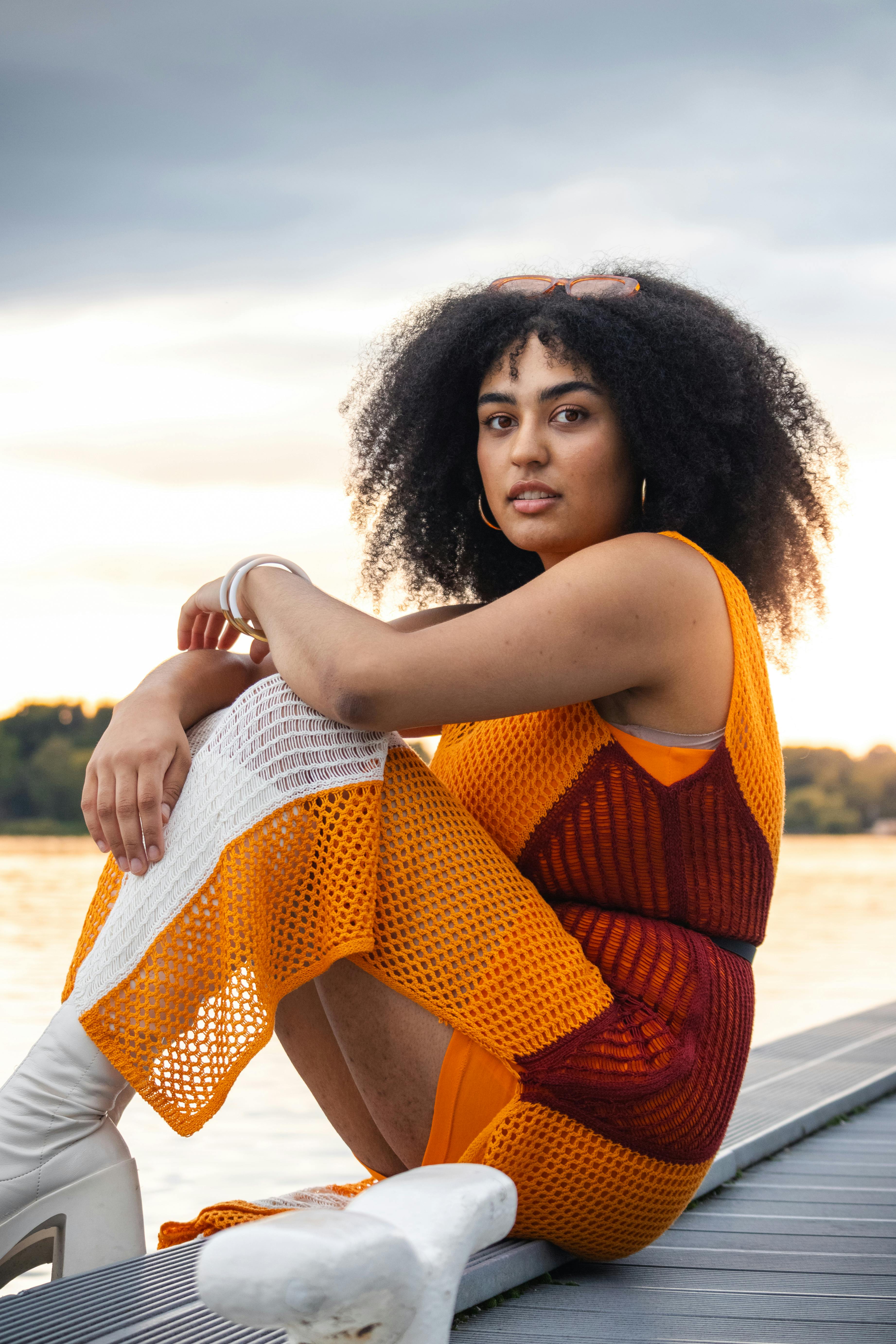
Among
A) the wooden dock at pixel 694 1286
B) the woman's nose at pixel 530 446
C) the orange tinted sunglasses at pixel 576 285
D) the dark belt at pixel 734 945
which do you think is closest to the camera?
the wooden dock at pixel 694 1286

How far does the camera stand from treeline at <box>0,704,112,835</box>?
2894 cm

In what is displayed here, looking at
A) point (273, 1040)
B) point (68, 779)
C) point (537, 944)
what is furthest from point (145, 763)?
point (68, 779)

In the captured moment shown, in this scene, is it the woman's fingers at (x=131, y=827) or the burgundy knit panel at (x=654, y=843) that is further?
the burgundy knit panel at (x=654, y=843)

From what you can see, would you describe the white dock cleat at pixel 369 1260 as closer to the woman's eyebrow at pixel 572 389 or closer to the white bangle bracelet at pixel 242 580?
the white bangle bracelet at pixel 242 580

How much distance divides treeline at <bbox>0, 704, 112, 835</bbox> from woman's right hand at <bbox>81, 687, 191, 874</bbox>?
26597 millimetres

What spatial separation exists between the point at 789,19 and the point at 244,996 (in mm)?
8438

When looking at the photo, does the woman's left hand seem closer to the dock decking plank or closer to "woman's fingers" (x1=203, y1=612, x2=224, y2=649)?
"woman's fingers" (x1=203, y1=612, x2=224, y2=649)

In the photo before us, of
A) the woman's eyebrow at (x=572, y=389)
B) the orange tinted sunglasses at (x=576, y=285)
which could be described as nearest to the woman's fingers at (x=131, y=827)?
the woman's eyebrow at (x=572, y=389)

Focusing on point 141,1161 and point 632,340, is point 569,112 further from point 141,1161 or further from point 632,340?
point 632,340

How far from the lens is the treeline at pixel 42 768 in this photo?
94.9 feet

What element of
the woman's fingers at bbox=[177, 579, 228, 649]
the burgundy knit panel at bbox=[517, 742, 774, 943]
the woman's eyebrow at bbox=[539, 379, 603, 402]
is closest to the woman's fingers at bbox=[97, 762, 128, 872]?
the woman's fingers at bbox=[177, 579, 228, 649]

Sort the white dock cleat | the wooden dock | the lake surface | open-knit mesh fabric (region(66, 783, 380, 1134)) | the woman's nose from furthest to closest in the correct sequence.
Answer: the lake surface → the woman's nose → open-knit mesh fabric (region(66, 783, 380, 1134)) → the wooden dock → the white dock cleat

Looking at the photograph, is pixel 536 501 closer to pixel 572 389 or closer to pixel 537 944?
pixel 572 389

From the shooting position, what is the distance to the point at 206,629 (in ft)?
6.45
